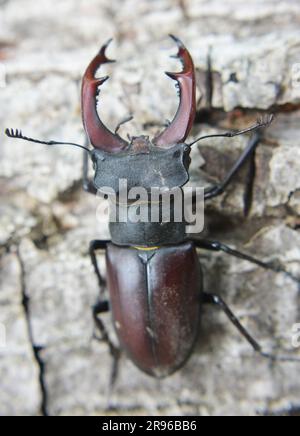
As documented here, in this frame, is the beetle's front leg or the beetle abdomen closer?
the beetle abdomen

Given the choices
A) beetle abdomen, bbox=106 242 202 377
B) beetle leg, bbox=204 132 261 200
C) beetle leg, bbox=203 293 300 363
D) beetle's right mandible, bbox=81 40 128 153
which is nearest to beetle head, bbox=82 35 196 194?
beetle's right mandible, bbox=81 40 128 153

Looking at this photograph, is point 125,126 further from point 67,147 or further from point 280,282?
point 280,282

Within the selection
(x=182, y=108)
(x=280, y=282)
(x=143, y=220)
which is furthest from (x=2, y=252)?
(x=280, y=282)

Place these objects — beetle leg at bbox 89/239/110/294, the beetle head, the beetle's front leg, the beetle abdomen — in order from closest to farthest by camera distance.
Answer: the beetle head
the beetle abdomen
beetle leg at bbox 89/239/110/294
the beetle's front leg

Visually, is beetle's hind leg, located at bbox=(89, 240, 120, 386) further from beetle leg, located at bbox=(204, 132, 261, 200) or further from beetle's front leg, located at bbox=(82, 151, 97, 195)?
beetle leg, located at bbox=(204, 132, 261, 200)

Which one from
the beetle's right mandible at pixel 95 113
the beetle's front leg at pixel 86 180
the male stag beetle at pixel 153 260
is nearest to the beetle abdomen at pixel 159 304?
the male stag beetle at pixel 153 260

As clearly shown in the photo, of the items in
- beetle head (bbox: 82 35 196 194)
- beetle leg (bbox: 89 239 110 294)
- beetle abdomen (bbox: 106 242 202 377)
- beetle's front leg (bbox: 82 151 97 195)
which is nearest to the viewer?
beetle head (bbox: 82 35 196 194)

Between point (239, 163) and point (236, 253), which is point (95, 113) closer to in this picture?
point (239, 163)
